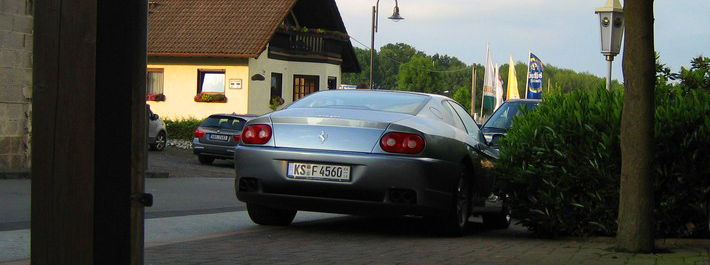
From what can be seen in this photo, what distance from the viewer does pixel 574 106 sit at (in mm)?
9977

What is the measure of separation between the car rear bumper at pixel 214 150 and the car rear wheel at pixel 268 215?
20607 mm

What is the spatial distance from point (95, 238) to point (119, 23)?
0.61 meters

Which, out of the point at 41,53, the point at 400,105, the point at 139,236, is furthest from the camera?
the point at 400,105

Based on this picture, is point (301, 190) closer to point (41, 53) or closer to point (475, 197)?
point (475, 197)

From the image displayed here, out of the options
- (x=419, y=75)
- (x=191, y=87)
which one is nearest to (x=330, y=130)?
(x=191, y=87)

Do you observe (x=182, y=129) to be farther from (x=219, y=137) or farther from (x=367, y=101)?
(x=367, y=101)

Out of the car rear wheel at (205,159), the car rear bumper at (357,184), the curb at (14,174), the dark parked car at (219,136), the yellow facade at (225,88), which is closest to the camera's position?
the car rear bumper at (357,184)

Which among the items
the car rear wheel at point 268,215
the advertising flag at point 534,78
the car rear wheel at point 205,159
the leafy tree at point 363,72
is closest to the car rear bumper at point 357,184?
the car rear wheel at point 268,215

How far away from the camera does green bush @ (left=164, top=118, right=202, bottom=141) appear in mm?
44469

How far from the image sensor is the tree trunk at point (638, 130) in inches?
325

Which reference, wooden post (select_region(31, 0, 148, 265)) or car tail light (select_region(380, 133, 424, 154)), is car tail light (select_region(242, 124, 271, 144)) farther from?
wooden post (select_region(31, 0, 148, 265))

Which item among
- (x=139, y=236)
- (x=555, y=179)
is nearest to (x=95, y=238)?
(x=139, y=236)

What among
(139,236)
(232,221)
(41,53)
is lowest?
(232,221)

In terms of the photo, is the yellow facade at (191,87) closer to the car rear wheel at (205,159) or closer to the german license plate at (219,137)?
the car rear wheel at (205,159)
